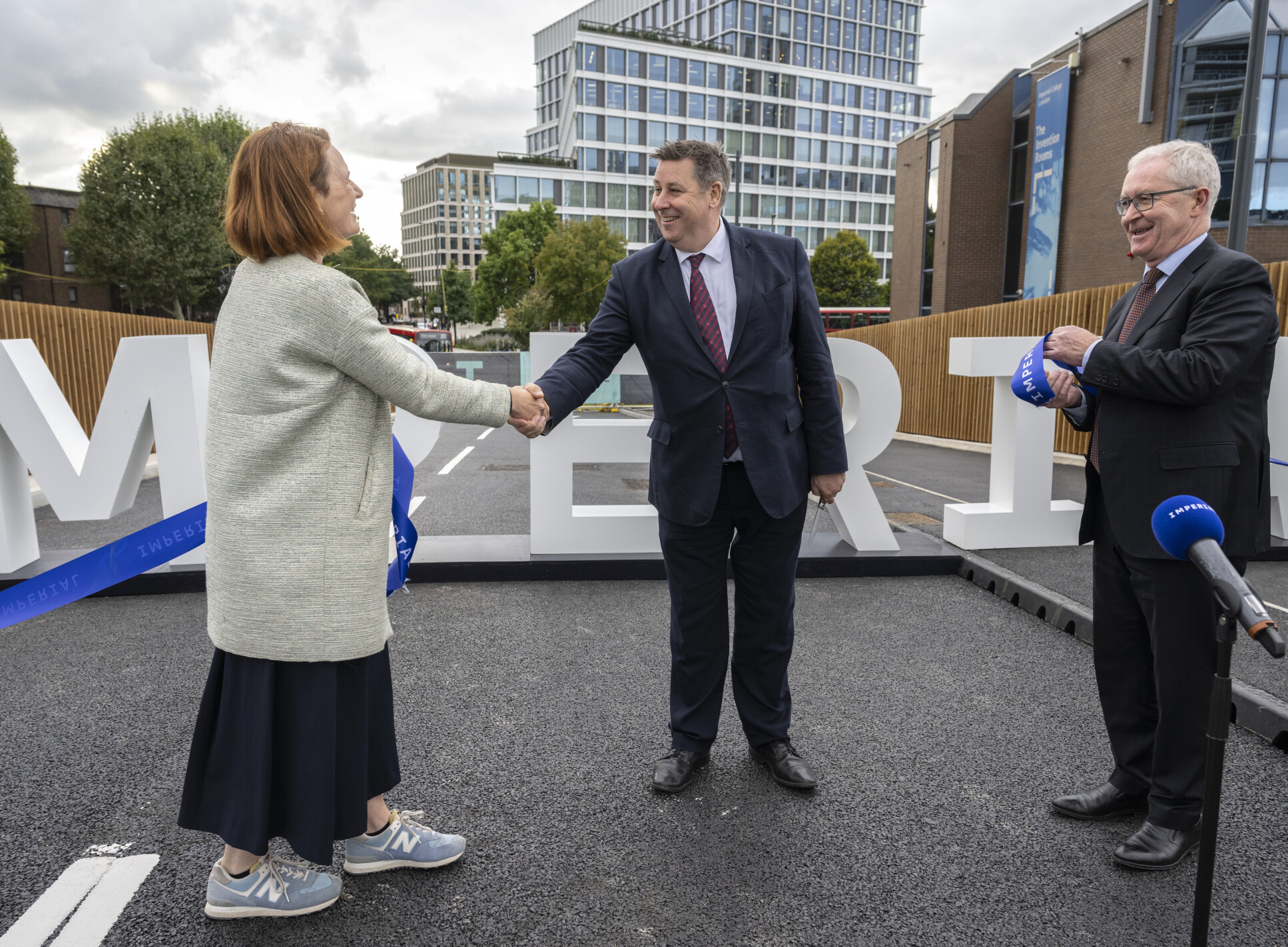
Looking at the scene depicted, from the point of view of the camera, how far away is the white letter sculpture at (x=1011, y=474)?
Result: 637 centimetres

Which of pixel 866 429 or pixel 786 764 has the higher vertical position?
pixel 866 429

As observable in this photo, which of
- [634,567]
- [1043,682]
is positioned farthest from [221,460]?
[634,567]

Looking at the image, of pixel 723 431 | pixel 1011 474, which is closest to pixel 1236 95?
pixel 1011 474

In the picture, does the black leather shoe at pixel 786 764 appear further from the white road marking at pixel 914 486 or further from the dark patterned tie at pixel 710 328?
the white road marking at pixel 914 486

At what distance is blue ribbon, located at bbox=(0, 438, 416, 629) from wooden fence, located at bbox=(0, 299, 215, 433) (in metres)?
9.94

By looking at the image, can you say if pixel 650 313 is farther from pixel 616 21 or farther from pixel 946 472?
pixel 616 21

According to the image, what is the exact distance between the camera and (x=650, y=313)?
10.2ft

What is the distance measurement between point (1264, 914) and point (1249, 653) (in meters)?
2.42

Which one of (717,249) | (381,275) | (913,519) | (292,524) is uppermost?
(381,275)

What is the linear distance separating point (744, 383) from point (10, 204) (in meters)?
59.0

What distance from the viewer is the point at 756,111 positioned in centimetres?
8919

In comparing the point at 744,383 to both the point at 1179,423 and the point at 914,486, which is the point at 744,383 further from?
the point at 914,486

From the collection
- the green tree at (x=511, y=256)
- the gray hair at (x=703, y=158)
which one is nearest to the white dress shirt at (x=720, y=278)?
the gray hair at (x=703, y=158)

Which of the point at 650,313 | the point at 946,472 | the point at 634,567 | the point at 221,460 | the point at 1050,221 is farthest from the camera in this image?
the point at 1050,221
